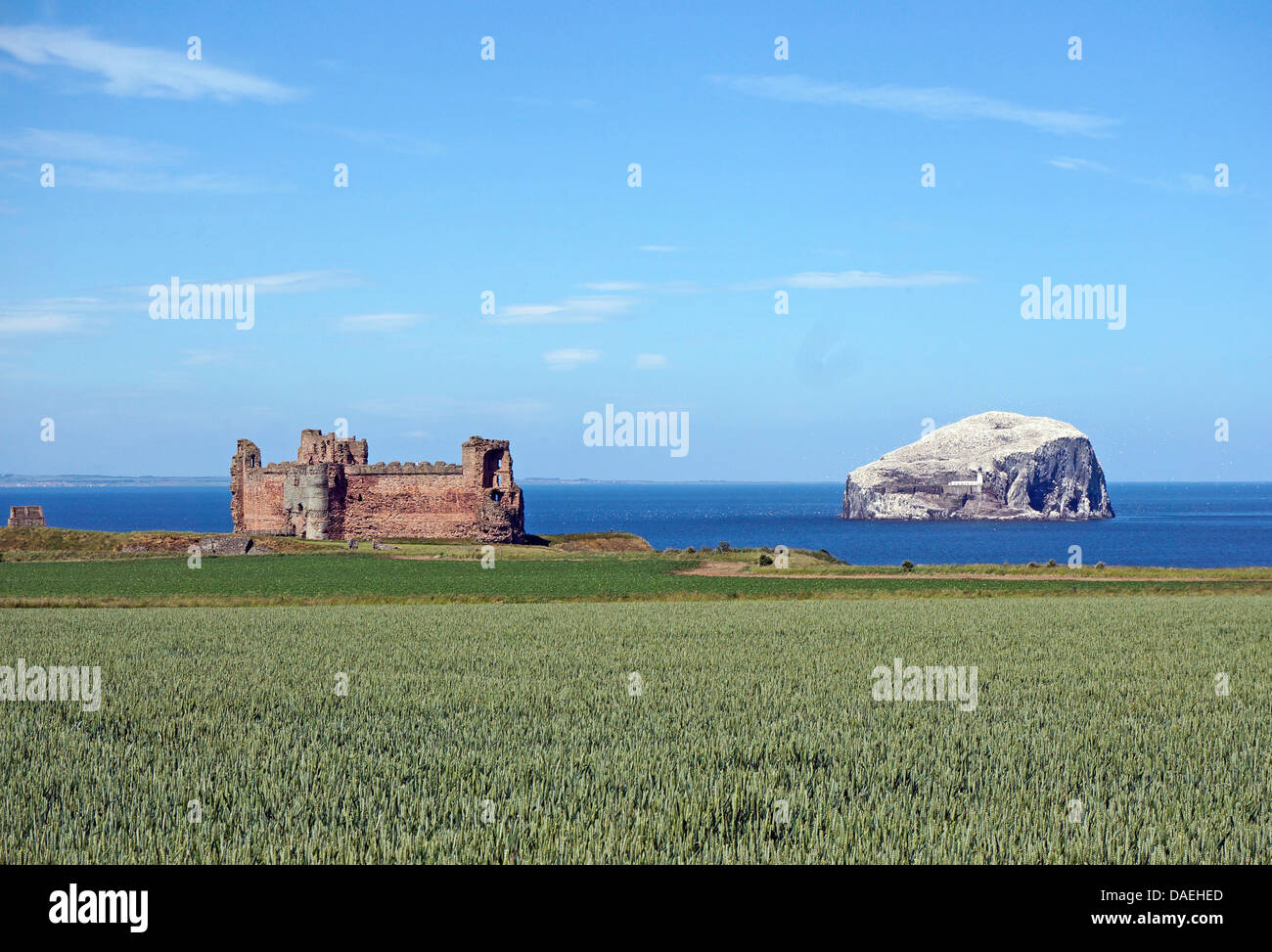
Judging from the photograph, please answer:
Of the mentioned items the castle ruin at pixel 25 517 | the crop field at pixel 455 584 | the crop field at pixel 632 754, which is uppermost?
the castle ruin at pixel 25 517

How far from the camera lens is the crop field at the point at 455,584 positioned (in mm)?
39562

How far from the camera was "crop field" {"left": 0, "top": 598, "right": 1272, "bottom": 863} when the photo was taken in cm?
922

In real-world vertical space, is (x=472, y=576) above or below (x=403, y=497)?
below

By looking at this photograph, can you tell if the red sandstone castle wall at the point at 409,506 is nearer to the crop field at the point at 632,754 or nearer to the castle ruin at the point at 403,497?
the castle ruin at the point at 403,497

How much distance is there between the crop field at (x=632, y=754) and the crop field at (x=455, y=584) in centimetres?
1563

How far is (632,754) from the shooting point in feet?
40.3

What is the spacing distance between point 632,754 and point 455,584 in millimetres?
33771

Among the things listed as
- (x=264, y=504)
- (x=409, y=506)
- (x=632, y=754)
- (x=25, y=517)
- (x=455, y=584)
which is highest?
(x=264, y=504)

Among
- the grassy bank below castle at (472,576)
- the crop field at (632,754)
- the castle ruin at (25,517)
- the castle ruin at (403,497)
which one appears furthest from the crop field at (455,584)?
the castle ruin at (25,517)

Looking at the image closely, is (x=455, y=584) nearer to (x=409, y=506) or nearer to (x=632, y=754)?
(x=409, y=506)

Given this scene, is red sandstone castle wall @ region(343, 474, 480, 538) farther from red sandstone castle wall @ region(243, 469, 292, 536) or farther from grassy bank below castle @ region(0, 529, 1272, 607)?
grassy bank below castle @ region(0, 529, 1272, 607)

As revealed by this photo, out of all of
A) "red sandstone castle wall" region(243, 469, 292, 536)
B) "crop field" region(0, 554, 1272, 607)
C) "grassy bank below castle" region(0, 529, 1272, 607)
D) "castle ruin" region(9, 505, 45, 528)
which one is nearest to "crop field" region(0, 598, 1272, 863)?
"crop field" region(0, 554, 1272, 607)

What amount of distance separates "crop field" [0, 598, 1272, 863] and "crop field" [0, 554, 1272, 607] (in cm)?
1563

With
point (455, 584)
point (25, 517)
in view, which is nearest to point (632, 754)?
point (455, 584)
